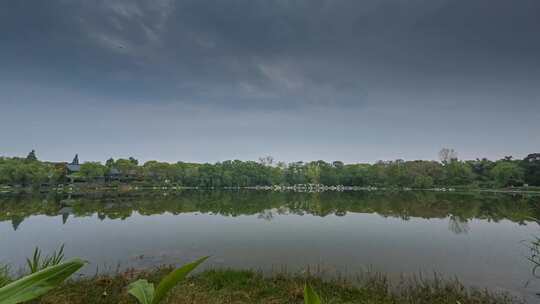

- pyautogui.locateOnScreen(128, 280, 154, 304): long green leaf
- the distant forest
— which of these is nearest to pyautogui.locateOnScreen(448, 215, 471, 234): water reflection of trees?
pyautogui.locateOnScreen(128, 280, 154, 304): long green leaf

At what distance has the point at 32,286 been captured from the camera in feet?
3.59

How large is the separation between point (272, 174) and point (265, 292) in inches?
3101

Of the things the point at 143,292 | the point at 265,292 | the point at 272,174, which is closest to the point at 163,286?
the point at 143,292

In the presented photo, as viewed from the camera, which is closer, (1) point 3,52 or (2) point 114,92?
(1) point 3,52

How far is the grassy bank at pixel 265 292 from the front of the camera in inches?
174

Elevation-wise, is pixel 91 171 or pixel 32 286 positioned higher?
pixel 91 171

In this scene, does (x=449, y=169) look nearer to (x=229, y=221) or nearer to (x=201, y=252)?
(x=229, y=221)

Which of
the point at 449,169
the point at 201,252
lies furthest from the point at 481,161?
the point at 201,252

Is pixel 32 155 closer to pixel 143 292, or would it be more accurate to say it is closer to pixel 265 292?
pixel 265 292

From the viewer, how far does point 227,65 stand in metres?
20.0

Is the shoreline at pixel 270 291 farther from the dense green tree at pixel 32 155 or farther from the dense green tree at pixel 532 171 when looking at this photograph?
the dense green tree at pixel 32 155

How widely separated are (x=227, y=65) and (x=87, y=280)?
17576 millimetres

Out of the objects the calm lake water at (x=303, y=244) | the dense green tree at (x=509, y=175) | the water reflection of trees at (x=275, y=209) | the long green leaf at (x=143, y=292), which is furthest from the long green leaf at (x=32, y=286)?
the dense green tree at (x=509, y=175)

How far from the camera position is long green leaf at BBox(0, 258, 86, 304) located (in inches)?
40.8
